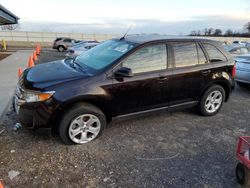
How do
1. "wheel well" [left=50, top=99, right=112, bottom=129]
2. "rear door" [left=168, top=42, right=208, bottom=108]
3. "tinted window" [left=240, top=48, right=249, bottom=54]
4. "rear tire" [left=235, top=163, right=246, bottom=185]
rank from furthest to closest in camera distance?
"tinted window" [left=240, top=48, right=249, bottom=54], "rear door" [left=168, top=42, right=208, bottom=108], "wheel well" [left=50, top=99, right=112, bottom=129], "rear tire" [left=235, top=163, right=246, bottom=185]

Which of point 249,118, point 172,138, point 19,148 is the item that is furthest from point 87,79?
point 249,118

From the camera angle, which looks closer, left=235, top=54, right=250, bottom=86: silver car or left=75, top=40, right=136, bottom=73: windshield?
left=75, top=40, right=136, bottom=73: windshield

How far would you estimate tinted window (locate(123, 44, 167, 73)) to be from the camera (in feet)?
13.1

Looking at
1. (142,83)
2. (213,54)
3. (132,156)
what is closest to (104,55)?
(142,83)

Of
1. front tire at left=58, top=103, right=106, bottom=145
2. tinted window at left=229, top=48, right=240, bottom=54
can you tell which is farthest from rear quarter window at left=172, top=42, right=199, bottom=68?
tinted window at left=229, top=48, right=240, bottom=54

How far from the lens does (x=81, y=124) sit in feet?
12.2

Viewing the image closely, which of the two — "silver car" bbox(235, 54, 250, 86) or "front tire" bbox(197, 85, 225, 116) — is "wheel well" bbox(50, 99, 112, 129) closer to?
"front tire" bbox(197, 85, 225, 116)

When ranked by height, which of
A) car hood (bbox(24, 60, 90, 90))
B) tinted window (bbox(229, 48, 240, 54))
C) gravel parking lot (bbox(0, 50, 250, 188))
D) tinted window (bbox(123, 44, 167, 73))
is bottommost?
gravel parking lot (bbox(0, 50, 250, 188))

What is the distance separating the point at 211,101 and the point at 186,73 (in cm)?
111

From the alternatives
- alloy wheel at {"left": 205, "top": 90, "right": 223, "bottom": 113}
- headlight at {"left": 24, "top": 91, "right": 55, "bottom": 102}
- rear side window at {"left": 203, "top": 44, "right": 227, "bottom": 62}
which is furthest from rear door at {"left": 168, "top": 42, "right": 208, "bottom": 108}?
headlight at {"left": 24, "top": 91, "right": 55, "bottom": 102}

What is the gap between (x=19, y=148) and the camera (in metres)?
3.62

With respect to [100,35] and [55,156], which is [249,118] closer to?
[55,156]

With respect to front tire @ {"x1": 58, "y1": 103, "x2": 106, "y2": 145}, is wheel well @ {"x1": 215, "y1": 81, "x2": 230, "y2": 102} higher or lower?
higher

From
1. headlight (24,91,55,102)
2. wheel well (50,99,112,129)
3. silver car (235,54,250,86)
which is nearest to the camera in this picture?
headlight (24,91,55,102)
